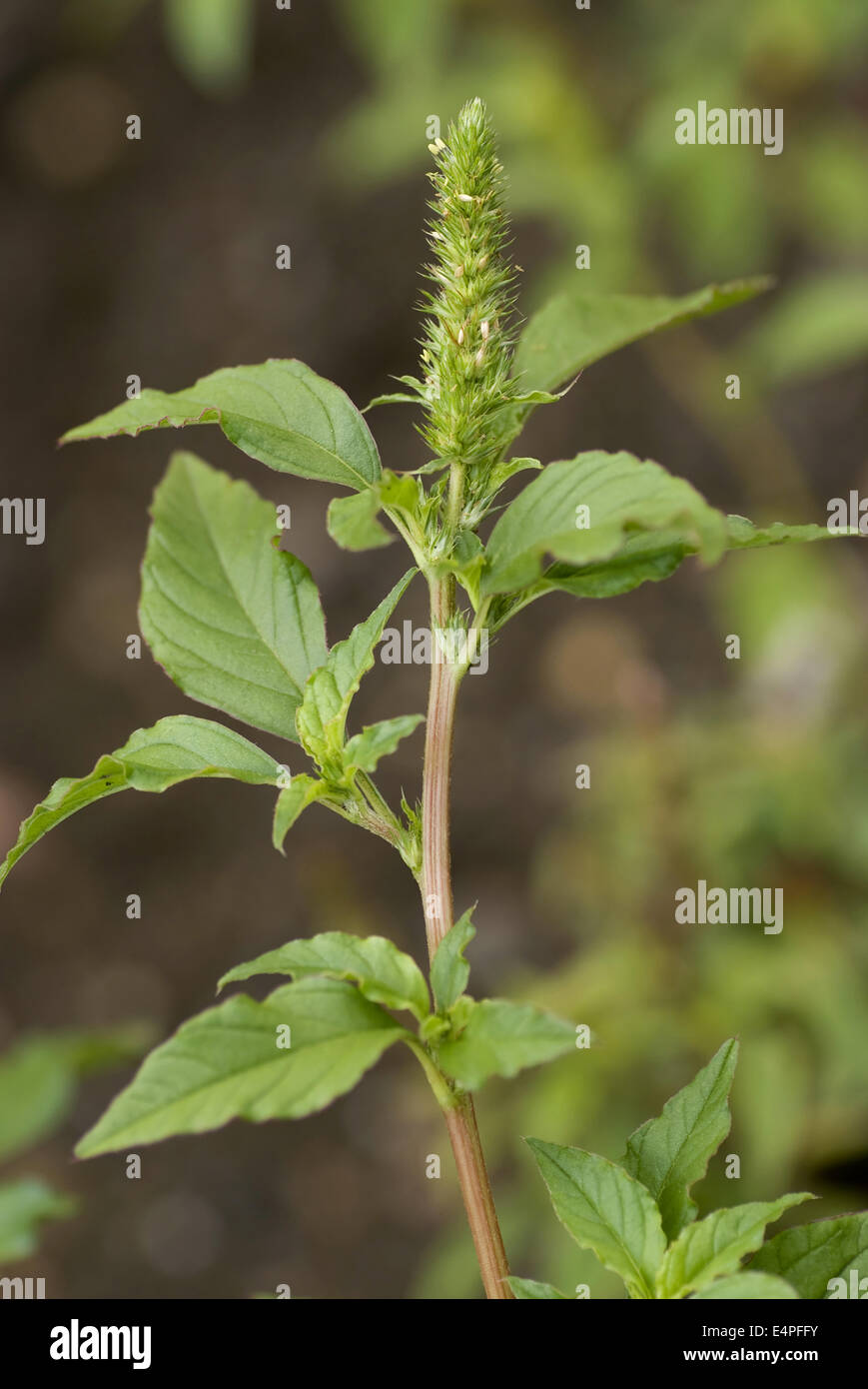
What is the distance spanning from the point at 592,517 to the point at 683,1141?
34 centimetres

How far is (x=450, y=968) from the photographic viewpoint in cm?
60

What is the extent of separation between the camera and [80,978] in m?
2.96

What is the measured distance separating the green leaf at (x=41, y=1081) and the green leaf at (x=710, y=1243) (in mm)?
808

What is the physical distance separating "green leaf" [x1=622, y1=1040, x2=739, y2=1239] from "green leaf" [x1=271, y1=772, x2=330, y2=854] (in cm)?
24

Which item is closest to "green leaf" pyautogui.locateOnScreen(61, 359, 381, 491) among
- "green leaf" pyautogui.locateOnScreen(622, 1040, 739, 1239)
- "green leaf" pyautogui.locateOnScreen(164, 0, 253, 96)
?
"green leaf" pyautogui.locateOnScreen(622, 1040, 739, 1239)

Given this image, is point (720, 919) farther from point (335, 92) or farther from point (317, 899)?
point (335, 92)

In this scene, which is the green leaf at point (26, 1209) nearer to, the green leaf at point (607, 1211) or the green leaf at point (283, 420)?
the green leaf at point (607, 1211)

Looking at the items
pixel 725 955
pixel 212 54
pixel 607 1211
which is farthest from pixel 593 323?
pixel 212 54

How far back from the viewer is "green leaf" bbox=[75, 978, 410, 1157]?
1.71ft

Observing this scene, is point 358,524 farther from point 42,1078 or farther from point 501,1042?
point 42,1078

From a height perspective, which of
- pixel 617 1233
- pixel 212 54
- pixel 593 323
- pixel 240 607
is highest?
pixel 212 54

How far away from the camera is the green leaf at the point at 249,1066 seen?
522 mm

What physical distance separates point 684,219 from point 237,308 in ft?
4.18

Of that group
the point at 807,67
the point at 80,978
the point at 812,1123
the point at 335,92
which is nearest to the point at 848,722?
the point at 812,1123
